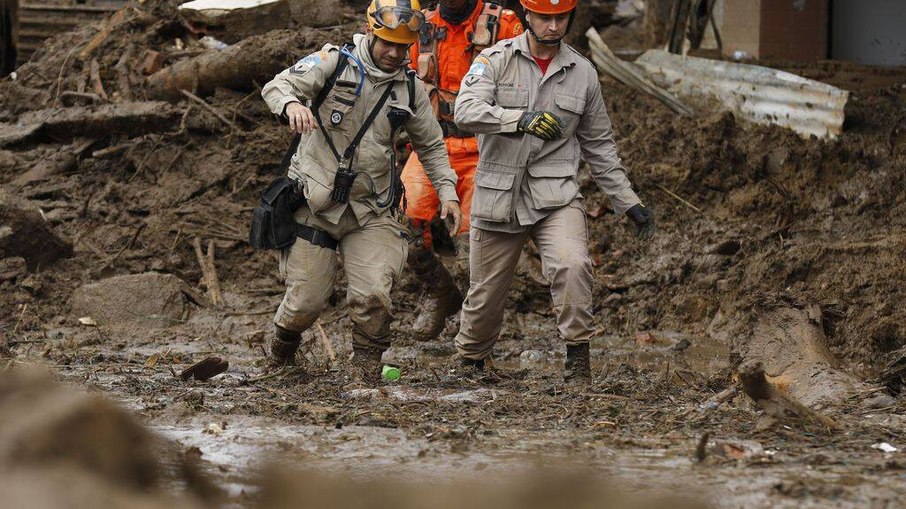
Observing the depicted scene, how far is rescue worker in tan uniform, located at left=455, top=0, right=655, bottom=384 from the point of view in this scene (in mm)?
7047

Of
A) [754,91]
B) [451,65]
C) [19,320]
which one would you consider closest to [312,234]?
[451,65]

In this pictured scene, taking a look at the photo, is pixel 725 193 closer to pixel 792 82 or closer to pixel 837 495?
pixel 792 82

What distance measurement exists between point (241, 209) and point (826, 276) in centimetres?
533

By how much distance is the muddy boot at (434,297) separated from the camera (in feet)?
28.9

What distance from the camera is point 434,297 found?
9.04m

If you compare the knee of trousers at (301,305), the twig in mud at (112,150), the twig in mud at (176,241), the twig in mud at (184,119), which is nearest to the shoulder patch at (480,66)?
the knee of trousers at (301,305)

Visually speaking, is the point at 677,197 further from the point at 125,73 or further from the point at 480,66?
the point at 125,73

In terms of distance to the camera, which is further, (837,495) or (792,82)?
(792,82)

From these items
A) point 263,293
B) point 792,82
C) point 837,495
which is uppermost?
point 792,82

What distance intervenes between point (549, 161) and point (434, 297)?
2137 mm

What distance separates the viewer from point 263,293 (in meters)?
10.9

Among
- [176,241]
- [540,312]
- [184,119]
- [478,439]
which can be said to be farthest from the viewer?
[184,119]

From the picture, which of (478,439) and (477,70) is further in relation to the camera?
(477,70)

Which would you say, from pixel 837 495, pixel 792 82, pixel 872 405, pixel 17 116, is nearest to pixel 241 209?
pixel 17 116
